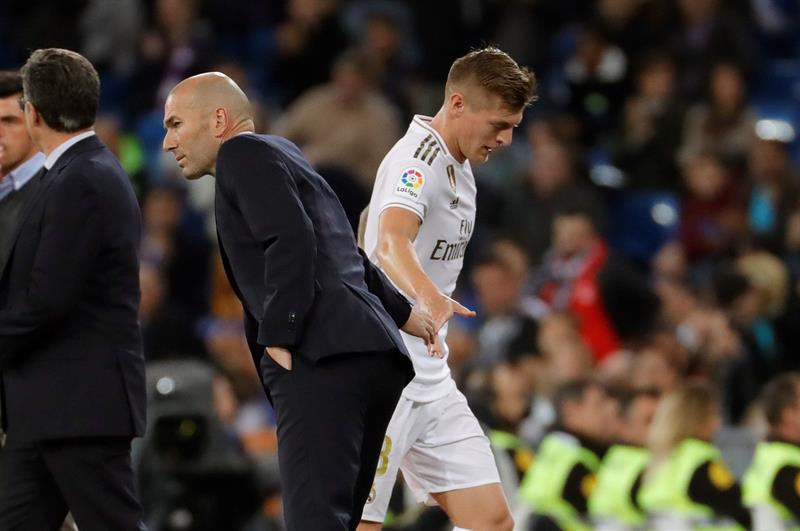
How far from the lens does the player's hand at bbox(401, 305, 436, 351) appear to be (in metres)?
5.46

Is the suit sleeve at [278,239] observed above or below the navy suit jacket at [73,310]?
above

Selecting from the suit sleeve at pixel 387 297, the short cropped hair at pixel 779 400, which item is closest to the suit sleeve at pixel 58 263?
the suit sleeve at pixel 387 297

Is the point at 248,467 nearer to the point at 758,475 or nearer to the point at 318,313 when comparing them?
the point at 758,475

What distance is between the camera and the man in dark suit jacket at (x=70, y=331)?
544 cm

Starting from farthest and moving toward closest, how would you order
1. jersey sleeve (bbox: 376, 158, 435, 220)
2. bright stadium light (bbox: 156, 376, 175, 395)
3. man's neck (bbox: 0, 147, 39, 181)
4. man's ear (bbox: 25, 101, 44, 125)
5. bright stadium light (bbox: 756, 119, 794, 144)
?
bright stadium light (bbox: 756, 119, 794, 144) → bright stadium light (bbox: 156, 376, 175, 395) → man's neck (bbox: 0, 147, 39, 181) → jersey sleeve (bbox: 376, 158, 435, 220) → man's ear (bbox: 25, 101, 44, 125)

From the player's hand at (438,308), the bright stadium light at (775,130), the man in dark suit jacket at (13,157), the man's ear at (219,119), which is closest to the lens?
the man's ear at (219,119)

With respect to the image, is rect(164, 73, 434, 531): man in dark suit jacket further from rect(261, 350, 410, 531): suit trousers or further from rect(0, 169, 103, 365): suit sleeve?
rect(0, 169, 103, 365): suit sleeve

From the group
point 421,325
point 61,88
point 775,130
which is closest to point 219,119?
point 61,88

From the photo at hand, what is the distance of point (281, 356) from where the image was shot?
5.08 m

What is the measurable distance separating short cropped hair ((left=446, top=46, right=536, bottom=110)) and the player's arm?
53cm

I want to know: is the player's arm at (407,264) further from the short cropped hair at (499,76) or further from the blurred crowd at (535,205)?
the blurred crowd at (535,205)

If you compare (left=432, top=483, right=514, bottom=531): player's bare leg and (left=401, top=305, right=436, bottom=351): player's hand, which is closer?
(left=401, top=305, right=436, bottom=351): player's hand

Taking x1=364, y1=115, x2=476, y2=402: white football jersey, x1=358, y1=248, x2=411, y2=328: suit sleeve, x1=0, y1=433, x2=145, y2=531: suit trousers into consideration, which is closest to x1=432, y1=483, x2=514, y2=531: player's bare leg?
x1=364, y1=115, x2=476, y2=402: white football jersey

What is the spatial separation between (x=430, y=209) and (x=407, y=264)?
45cm
